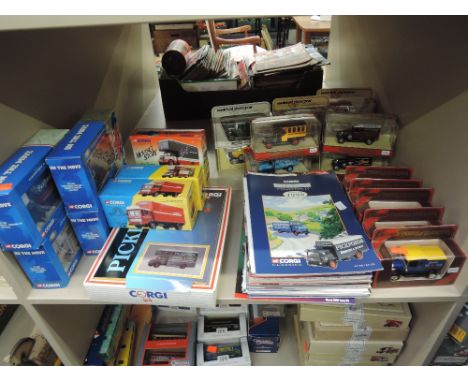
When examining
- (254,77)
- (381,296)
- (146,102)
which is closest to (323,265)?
(381,296)

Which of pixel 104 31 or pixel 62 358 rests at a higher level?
pixel 104 31

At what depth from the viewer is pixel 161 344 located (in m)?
1.04

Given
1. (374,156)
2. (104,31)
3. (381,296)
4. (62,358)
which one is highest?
(104,31)

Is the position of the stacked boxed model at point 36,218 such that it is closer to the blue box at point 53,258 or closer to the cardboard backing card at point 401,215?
the blue box at point 53,258

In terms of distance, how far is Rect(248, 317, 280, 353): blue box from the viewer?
105cm

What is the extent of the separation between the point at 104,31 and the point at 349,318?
1037 mm

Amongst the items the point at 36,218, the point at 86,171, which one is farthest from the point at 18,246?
the point at 86,171

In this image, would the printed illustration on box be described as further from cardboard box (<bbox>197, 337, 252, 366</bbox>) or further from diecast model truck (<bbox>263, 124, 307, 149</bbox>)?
cardboard box (<bbox>197, 337, 252, 366</bbox>)

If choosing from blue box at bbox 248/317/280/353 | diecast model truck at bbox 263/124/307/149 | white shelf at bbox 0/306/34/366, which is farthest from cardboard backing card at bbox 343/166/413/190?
white shelf at bbox 0/306/34/366

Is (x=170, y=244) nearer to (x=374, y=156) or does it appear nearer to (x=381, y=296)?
(x=381, y=296)

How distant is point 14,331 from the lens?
3.64 ft

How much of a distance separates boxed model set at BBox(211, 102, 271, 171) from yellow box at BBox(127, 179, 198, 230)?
229 mm

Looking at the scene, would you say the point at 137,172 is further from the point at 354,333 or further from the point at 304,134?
the point at 354,333
